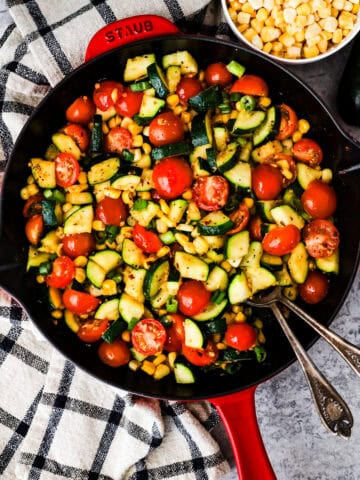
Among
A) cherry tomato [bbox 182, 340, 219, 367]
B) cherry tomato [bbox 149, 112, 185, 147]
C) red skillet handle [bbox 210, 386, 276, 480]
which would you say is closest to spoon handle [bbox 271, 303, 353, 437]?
red skillet handle [bbox 210, 386, 276, 480]

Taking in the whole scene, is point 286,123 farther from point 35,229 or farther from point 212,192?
point 35,229

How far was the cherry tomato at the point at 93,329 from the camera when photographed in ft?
10.7

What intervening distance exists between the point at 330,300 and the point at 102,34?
1882 mm

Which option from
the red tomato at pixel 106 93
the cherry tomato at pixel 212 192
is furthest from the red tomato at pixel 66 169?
the cherry tomato at pixel 212 192

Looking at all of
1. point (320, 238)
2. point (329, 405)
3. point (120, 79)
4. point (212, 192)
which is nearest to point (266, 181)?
point (212, 192)

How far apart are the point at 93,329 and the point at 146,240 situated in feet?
1.85

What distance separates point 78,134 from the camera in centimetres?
330

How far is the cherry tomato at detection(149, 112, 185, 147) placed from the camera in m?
3.18

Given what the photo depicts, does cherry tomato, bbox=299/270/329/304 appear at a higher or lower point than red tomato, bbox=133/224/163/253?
lower

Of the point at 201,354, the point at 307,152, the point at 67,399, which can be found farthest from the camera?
the point at 67,399

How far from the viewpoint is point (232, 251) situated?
313 cm

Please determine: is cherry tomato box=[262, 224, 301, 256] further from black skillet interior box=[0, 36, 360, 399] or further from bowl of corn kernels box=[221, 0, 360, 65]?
bowl of corn kernels box=[221, 0, 360, 65]

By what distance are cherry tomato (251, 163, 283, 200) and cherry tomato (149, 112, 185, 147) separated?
0.45m

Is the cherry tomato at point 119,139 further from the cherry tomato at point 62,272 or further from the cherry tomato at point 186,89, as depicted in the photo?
the cherry tomato at point 62,272
